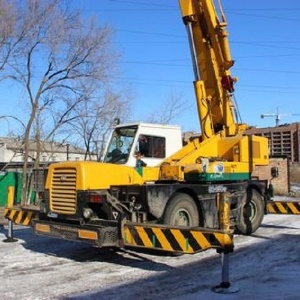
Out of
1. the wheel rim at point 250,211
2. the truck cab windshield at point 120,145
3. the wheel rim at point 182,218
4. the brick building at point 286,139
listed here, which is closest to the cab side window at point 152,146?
the truck cab windshield at point 120,145

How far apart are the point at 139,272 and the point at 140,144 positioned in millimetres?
3338

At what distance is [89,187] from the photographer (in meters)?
9.29

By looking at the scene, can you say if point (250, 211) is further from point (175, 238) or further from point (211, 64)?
point (175, 238)

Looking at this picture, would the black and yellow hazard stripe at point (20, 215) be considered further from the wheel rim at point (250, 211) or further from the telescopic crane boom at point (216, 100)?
the wheel rim at point (250, 211)

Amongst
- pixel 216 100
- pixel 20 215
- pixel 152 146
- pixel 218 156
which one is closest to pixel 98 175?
pixel 152 146

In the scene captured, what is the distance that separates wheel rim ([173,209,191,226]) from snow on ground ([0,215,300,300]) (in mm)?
663

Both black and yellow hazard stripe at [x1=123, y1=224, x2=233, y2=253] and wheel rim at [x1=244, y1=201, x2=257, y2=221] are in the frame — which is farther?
wheel rim at [x1=244, y1=201, x2=257, y2=221]

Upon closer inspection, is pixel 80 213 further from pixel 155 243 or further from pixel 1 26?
pixel 1 26

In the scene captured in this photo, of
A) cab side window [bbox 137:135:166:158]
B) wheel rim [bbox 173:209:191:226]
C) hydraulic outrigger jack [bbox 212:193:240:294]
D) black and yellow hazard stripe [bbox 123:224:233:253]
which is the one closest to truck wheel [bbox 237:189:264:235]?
wheel rim [bbox 173:209:191:226]

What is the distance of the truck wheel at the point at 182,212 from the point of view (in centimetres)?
986

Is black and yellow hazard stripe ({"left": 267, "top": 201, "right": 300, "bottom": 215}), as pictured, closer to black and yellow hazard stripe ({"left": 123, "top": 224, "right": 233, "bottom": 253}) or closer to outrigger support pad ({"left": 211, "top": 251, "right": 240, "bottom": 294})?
black and yellow hazard stripe ({"left": 123, "top": 224, "right": 233, "bottom": 253})

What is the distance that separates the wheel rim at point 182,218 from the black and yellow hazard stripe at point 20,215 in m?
2.98

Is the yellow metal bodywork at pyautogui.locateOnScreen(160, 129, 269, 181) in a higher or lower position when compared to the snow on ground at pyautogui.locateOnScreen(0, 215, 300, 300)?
higher

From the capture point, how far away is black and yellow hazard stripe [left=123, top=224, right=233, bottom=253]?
745cm
